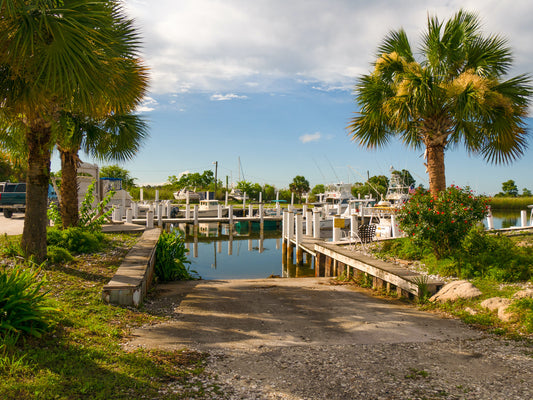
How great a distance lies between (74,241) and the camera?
9.41 meters

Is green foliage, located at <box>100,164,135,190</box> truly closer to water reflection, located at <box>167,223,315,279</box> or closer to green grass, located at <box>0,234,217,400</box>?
water reflection, located at <box>167,223,315,279</box>

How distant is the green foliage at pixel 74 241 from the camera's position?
30.2 feet

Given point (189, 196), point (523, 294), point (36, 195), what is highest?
point (189, 196)

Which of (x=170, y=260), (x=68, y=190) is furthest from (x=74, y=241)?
(x=68, y=190)

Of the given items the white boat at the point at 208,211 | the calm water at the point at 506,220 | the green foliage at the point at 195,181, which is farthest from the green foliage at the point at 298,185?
the white boat at the point at 208,211

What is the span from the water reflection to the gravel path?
368 inches

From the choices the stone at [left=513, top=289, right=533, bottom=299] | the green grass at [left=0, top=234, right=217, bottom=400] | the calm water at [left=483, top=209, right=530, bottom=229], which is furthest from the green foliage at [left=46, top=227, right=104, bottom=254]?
the calm water at [left=483, top=209, right=530, bottom=229]

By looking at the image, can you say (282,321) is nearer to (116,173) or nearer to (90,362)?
(90,362)

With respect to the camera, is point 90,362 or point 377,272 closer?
point 90,362

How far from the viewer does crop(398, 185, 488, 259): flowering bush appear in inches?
339

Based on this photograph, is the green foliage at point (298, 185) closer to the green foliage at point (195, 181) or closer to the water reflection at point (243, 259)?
the green foliage at point (195, 181)

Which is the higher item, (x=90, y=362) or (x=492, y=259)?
(x=492, y=259)

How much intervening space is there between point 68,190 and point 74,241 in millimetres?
2548

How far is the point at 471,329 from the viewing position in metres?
5.56
